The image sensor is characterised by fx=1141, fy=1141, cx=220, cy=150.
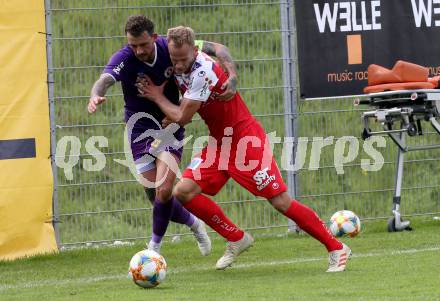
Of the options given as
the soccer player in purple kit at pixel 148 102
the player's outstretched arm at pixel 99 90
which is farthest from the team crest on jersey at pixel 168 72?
the player's outstretched arm at pixel 99 90

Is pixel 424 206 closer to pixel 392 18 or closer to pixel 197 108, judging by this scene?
pixel 392 18

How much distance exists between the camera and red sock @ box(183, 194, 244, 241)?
9.73 meters

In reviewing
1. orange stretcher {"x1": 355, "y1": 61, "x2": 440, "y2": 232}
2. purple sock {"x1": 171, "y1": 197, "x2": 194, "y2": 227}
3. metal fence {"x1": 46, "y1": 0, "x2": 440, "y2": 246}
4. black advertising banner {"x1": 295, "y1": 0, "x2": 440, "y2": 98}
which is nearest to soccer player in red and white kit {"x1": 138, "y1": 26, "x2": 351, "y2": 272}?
purple sock {"x1": 171, "y1": 197, "x2": 194, "y2": 227}

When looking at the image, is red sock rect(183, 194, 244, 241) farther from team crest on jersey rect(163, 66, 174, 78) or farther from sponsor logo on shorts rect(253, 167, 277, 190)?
team crest on jersey rect(163, 66, 174, 78)

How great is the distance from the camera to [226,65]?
377 inches

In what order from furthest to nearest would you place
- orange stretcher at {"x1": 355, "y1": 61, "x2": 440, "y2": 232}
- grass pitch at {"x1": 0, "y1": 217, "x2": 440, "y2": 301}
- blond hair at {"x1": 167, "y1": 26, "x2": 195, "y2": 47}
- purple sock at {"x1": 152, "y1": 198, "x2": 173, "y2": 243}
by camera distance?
orange stretcher at {"x1": 355, "y1": 61, "x2": 440, "y2": 232} < purple sock at {"x1": 152, "y1": 198, "x2": 173, "y2": 243} < blond hair at {"x1": 167, "y1": 26, "x2": 195, "y2": 47} < grass pitch at {"x1": 0, "y1": 217, "x2": 440, "y2": 301}

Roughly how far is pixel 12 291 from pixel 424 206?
6.26 meters

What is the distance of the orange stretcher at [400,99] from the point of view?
1204 centimetres

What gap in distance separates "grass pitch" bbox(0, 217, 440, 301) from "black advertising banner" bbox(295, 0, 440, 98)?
1780mm

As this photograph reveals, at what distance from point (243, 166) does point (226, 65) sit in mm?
876

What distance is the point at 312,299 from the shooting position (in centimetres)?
766

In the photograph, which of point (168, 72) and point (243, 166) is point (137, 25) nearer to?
point (168, 72)

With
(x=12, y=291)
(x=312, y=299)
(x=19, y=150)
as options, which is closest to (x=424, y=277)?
(x=312, y=299)

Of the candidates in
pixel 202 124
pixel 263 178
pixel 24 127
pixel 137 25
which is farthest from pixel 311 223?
pixel 202 124
